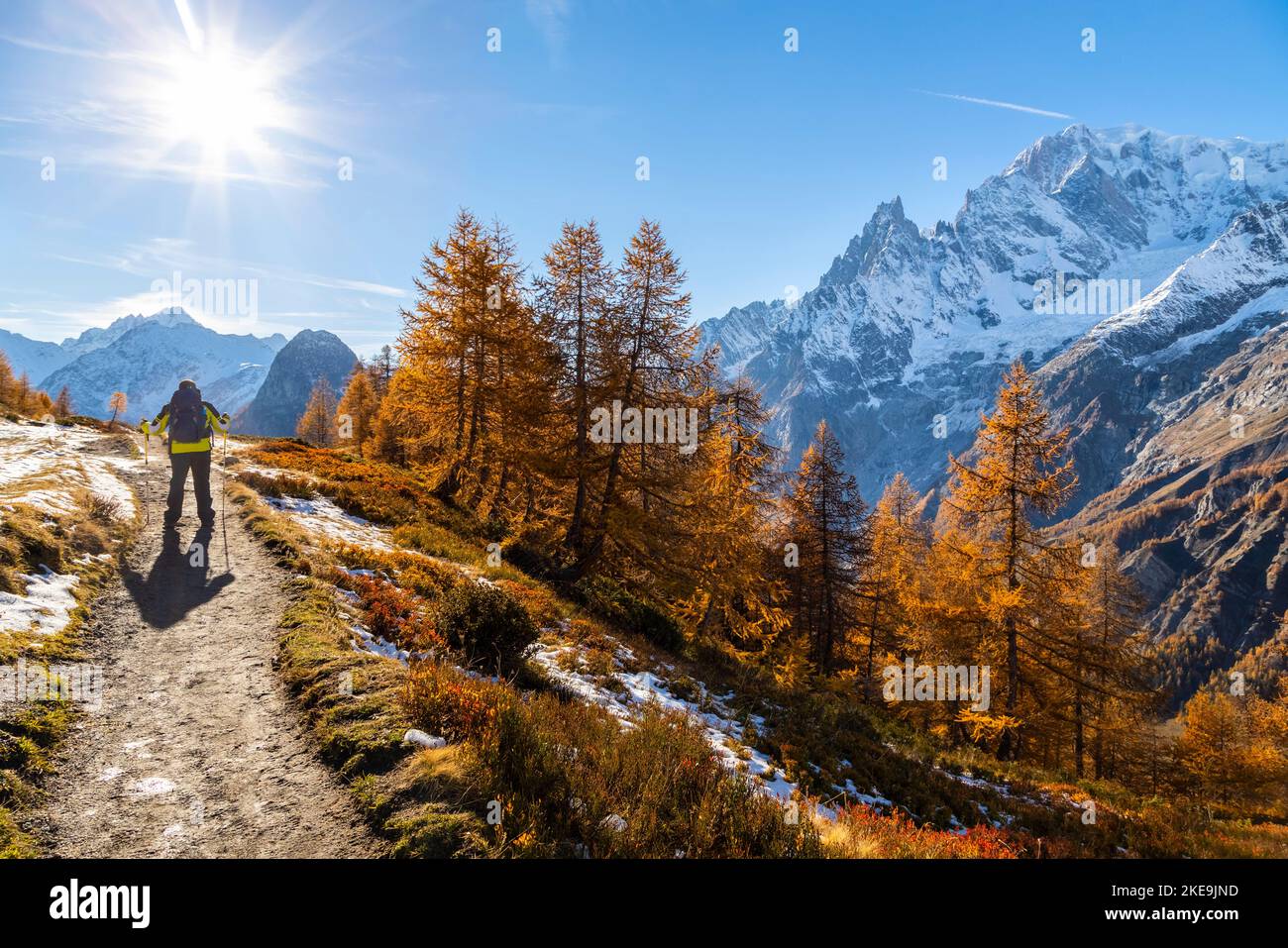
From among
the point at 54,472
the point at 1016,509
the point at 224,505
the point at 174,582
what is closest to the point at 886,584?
the point at 1016,509

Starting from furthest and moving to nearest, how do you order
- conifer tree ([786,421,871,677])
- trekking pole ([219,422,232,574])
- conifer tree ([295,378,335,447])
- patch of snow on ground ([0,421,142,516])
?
conifer tree ([295,378,335,447]) < conifer tree ([786,421,871,677]) < trekking pole ([219,422,232,574]) < patch of snow on ground ([0,421,142,516])

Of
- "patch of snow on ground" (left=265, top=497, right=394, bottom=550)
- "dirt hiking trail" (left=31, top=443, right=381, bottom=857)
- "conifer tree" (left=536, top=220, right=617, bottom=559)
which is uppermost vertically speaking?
"conifer tree" (left=536, top=220, right=617, bottom=559)

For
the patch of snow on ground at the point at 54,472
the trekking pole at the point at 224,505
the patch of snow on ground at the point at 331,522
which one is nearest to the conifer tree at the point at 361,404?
the patch of snow on ground at the point at 54,472

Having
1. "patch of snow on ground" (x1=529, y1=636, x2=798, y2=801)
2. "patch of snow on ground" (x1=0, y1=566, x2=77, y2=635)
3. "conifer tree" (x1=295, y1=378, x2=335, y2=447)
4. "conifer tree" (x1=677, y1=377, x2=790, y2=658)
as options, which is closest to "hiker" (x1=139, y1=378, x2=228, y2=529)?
"patch of snow on ground" (x1=0, y1=566, x2=77, y2=635)

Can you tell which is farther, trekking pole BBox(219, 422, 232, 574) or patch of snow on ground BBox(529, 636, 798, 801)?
trekking pole BBox(219, 422, 232, 574)

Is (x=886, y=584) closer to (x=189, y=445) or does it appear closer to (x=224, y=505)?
(x=224, y=505)

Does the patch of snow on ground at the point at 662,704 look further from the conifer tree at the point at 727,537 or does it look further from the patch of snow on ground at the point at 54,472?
the patch of snow on ground at the point at 54,472

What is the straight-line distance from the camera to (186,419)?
520 inches

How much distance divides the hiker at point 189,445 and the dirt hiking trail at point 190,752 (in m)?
3.82

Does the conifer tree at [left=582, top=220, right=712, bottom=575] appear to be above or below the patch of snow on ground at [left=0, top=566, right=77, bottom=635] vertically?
above

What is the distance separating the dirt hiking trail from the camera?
4.45m

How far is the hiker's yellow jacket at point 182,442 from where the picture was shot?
13.3 meters

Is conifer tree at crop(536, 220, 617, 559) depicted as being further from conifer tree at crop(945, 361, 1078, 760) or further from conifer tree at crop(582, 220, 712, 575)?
conifer tree at crop(945, 361, 1078, 760)
